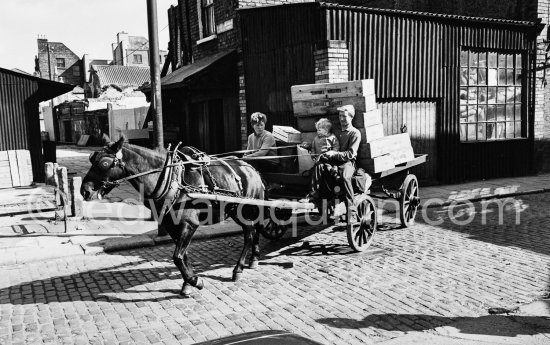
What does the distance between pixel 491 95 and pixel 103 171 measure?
12607 mm

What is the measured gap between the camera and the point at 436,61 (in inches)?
510

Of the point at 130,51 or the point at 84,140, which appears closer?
the point at 84,140

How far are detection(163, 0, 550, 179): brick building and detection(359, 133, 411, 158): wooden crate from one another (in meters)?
3.46

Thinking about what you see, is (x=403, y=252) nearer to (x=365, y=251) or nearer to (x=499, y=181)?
(x=365, y=251)

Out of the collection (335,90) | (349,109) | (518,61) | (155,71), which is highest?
(518,61)

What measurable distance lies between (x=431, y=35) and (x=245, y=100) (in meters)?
5.44

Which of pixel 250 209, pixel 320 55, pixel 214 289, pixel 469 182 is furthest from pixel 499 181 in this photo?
pixel 214 289

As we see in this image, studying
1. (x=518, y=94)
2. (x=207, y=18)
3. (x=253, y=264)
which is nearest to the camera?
(x=253, y=264)

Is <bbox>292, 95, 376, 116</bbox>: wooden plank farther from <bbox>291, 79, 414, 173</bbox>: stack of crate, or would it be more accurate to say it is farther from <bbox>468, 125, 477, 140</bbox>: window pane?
<bbox>468, 125, 477, 140</bbox>: window pane

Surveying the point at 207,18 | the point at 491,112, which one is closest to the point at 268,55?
the point at 207,18

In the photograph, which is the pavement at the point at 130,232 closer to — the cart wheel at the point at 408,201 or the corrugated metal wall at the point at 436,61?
the corrugated metal wall at the point at 436,61

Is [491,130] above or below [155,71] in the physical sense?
below

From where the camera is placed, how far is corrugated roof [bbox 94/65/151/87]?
166 ft

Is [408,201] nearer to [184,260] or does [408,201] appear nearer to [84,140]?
[184,260]
